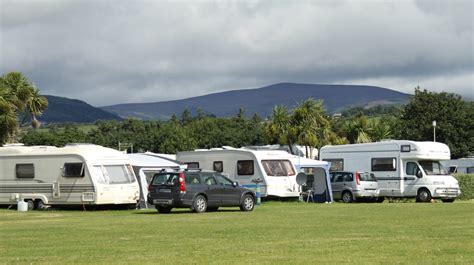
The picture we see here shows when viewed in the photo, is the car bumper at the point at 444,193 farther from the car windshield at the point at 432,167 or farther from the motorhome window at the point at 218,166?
the motorhome window at the point at 218,166

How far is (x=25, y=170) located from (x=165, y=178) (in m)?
7.93

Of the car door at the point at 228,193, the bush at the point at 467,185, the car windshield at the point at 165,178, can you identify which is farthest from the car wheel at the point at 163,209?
the bush at the point at 467,185

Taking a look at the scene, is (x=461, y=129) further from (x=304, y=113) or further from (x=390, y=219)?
(x=390, y=219)

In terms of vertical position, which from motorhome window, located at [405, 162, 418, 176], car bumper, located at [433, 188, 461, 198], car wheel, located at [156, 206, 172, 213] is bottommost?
car wheel, located at [156, 206, 172, 213]

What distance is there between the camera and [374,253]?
14.0 m

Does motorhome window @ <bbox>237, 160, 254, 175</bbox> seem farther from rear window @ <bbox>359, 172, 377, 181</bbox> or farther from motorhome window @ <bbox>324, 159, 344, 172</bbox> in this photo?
motorhome window @ <bbox>324, 159, 344, 172</bbox>

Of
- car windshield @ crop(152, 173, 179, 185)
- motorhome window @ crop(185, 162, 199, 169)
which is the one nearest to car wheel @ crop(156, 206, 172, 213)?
car windshield @ crop(152, 173, 179, 185)

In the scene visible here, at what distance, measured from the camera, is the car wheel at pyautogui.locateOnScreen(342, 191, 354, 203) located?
40.7 meters

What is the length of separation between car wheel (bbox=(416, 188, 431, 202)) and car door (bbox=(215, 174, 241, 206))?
1371 cm

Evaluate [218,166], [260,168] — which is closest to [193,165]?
[218,166]

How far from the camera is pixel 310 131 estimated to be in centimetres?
6562

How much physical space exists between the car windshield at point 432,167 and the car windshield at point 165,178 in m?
16.5

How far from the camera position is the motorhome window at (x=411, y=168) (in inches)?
1603

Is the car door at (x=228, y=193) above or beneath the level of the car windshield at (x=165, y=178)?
beneath
